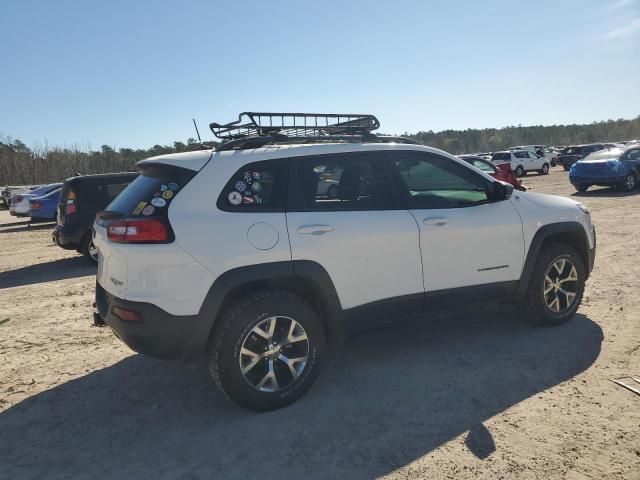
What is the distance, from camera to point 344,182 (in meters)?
3.88

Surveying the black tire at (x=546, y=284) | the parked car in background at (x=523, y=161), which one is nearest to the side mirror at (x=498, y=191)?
the black tire at (x=546, y=284)

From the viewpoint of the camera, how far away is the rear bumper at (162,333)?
3160mm

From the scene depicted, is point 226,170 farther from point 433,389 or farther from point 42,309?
point 42,309

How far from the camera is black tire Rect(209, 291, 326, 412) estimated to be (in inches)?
129

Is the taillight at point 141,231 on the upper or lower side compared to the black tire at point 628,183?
upper

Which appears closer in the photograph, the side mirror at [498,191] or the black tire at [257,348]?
the black tire at [257,348]

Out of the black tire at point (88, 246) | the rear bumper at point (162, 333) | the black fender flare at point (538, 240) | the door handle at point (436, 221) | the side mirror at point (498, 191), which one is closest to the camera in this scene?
the rear bumper at point (162, 333)

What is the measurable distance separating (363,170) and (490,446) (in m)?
2.15

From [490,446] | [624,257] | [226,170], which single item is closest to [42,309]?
[226,170]

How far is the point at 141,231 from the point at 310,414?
5.41ft

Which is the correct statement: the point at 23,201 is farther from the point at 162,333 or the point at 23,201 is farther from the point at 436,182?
the point at 436,182

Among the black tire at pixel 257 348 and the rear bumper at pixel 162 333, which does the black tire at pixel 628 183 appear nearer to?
the black tire at pixel 257 348

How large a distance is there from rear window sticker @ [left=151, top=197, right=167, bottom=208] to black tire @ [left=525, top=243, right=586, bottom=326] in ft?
10.7

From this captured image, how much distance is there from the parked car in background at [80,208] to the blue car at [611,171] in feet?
47.8
